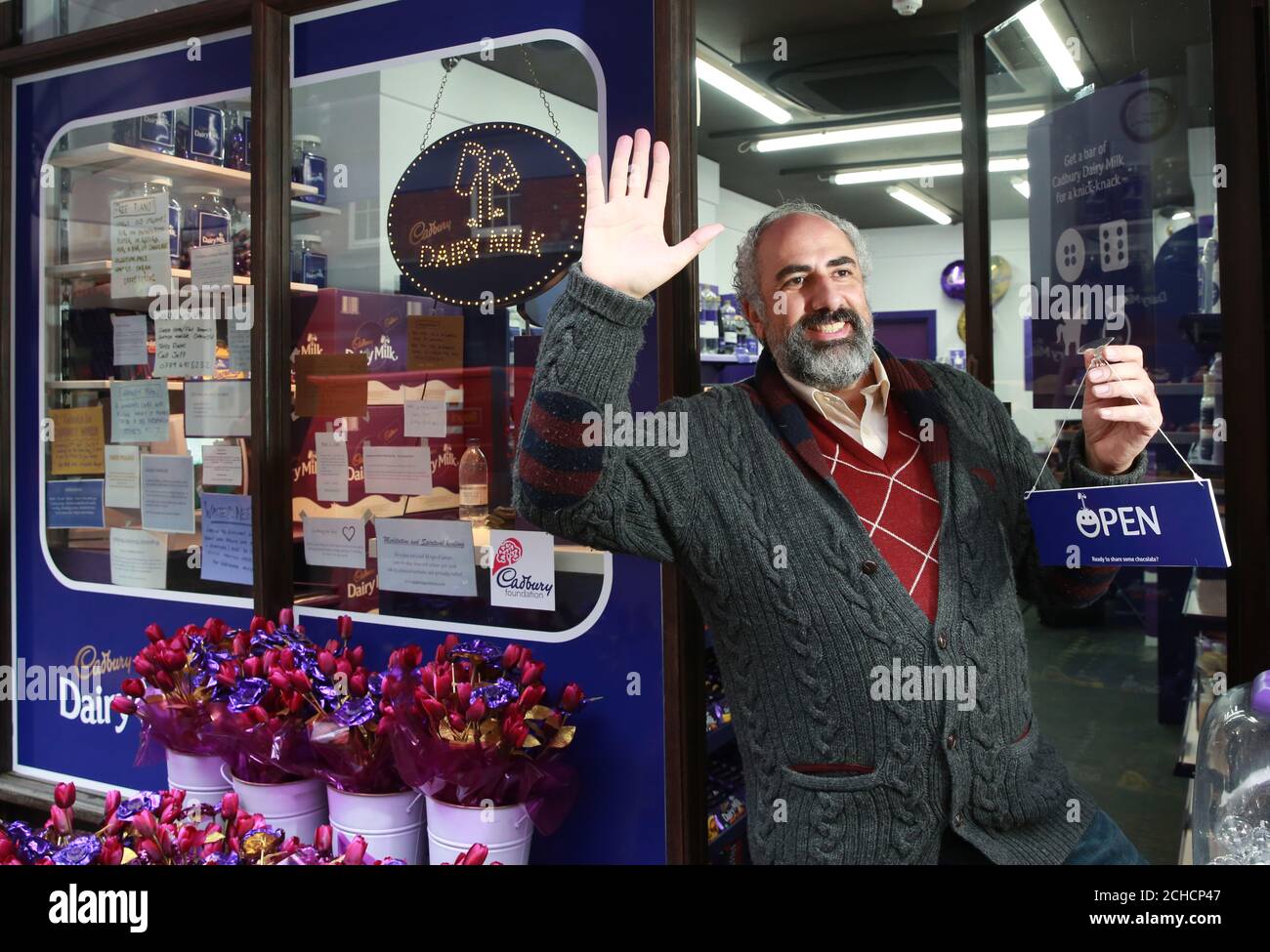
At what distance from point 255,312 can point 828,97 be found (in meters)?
4.15

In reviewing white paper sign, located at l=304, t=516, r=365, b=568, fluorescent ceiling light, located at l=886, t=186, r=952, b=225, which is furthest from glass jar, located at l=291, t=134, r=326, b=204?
fluorescent ceiling light, located at l=886, t=186, r=952, b=225

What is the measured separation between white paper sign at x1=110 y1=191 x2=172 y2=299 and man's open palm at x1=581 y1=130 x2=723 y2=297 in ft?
6.53

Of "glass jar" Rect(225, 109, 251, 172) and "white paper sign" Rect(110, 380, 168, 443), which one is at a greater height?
"glass jar" Rect(225, 109, 251, 172)

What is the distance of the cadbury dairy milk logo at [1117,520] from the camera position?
62.1 inches

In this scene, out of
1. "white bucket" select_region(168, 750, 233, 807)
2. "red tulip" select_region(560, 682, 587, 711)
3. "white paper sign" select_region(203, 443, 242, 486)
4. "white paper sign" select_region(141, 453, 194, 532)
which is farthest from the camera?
"white paper sign" select_region(141, 453, 194, 532)

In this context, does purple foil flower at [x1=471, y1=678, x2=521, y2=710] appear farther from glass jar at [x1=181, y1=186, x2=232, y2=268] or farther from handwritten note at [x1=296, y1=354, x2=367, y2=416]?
glass jar at [x1=181, y1=186, x2=232, y2=268]

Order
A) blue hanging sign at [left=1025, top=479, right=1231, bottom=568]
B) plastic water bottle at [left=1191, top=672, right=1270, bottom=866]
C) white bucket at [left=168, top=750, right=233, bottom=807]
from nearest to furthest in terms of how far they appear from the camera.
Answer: plastic water bottle at [left=1191, top=672, right=1270, bottom=866] → blue hanging sign at [left=1025, top=479, right=1231, bottom=568] → white bucket at [left=168, top=750, right=233, bottom=807]

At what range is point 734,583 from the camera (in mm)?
1759

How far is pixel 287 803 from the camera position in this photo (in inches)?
93.9

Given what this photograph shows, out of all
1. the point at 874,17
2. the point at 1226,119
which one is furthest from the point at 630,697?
the point at 874,17

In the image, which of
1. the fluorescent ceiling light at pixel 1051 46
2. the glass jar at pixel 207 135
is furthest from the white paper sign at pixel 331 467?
the fluorescent ceiling light at pixel 1051 46

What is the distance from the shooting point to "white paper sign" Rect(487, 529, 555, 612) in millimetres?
2453

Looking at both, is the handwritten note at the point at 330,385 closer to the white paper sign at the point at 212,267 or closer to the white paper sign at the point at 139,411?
the white paper sign at the point at 212,267
